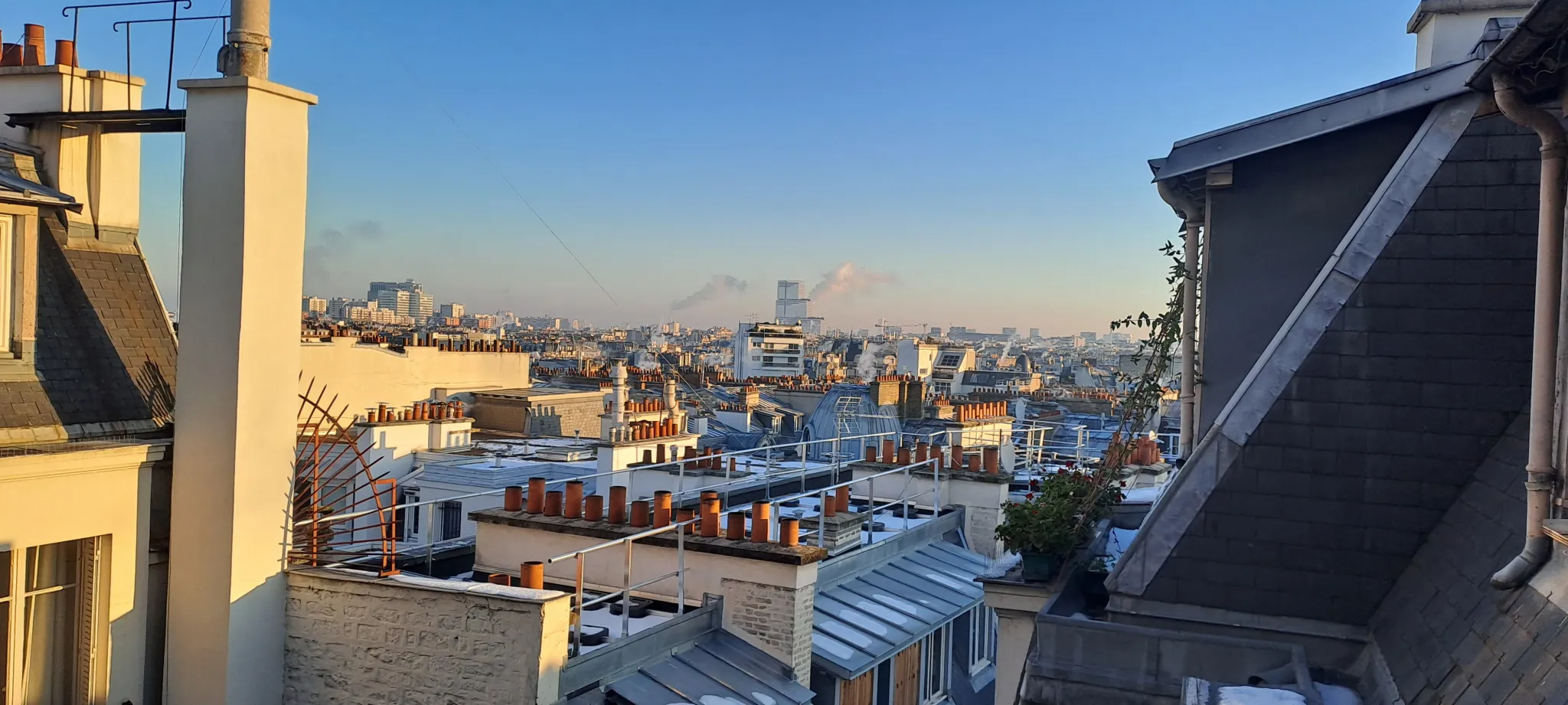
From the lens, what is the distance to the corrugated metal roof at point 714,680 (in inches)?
338

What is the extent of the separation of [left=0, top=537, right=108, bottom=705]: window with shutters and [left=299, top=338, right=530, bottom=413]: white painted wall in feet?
56.6

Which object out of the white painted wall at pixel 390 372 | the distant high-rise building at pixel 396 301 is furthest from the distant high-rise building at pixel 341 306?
the white painted wall at pixel 390 372

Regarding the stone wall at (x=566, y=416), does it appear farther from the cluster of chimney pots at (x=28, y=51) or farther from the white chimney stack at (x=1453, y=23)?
the white chimney stack at (x=1453, y=23)

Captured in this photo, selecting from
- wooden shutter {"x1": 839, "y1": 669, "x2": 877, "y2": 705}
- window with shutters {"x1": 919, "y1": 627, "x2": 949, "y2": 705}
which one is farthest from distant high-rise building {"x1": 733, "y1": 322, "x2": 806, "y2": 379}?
wooden shutter {"x1": 839, "y1": 669, "x2": 877, "y2": 705}

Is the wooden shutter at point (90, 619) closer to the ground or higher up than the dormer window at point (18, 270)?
closer to the ground

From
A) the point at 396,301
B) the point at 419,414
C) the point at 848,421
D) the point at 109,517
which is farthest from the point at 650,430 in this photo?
the point at 396,301

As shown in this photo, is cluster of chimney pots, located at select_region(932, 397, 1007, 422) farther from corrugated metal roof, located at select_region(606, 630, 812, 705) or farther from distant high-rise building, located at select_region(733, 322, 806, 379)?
distant high-rise building, located at select_region(733, 322, 806, 379)

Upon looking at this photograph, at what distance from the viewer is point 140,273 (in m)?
9.83

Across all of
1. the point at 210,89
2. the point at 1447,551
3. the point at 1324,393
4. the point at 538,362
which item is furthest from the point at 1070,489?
the point at 538,362

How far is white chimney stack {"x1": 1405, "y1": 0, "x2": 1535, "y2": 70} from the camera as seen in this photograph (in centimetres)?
789

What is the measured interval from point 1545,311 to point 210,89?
9.17m

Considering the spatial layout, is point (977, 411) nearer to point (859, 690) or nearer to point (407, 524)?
point (407, 524)

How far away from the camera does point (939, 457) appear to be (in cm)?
1552

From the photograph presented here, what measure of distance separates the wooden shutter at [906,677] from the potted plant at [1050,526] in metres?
2.99
